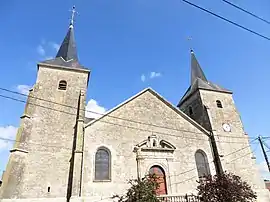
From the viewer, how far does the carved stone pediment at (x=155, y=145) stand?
52.9 ft

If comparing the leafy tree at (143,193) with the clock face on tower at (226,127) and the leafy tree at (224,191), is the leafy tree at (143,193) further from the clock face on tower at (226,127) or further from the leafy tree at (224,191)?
the clock face on tower at (226,127)

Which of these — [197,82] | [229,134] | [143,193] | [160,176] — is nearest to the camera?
[143,193]

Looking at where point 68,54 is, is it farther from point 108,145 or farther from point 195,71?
point 195,71

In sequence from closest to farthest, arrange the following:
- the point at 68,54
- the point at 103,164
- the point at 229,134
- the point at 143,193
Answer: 1. the point at 143,193
2. the point at 103,164
3. the point at 229,134
4. the point at 68,54

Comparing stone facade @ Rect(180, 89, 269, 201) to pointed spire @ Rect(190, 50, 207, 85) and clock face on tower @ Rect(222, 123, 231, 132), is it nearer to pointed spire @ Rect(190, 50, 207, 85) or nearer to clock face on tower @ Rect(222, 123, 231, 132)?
clock face on tower @ Rect(222, 123, 231, 132)

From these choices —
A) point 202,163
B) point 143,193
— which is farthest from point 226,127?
point 143,193

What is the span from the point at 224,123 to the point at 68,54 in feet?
52.1

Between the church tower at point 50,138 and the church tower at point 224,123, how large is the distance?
10.9 meters

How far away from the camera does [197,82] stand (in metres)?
23.3

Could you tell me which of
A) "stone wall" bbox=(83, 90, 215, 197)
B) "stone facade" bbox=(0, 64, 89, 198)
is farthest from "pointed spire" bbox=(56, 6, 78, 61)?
"stone wall" bbox=(83, 90, 215, 197)

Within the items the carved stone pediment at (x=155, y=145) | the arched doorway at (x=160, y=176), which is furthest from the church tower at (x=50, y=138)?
the arched doorway at (x=160, y=176)

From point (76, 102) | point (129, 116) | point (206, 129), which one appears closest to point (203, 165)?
point (206, 129)

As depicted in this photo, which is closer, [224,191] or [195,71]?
[224,191]

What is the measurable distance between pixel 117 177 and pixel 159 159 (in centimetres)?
345
